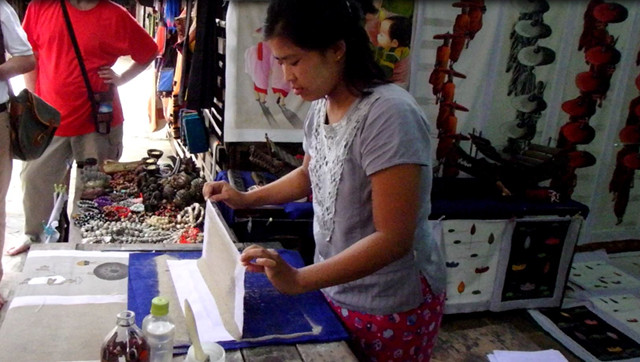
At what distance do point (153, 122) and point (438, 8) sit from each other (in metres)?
3.33

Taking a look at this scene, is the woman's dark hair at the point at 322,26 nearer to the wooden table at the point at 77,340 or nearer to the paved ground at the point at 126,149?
the wooden table at the point at 77,340

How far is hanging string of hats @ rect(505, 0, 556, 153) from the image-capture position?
11.4ft

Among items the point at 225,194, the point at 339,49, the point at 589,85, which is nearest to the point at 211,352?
the point at 225,194

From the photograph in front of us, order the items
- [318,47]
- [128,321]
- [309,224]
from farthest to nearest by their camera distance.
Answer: [309,224] → [318,47] → [128,321]

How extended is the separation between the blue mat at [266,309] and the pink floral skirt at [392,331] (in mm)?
63

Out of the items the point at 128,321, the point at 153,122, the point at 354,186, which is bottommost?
the point at 153,122

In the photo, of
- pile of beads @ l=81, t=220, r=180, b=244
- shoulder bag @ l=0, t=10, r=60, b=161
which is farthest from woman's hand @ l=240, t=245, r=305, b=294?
shoulder bag @ l=0, t=10, r=60, b=161

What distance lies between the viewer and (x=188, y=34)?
144 inches

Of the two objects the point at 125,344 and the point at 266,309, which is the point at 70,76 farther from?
the point at 125,344

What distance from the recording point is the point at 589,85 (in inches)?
148

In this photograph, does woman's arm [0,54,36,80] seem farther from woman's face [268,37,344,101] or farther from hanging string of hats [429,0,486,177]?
hanging string of hats [429,0,486,177]

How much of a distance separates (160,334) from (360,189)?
55 cm

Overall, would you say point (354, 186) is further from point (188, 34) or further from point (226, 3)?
point (188, 34)

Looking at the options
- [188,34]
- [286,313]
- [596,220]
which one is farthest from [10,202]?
[596,220]
